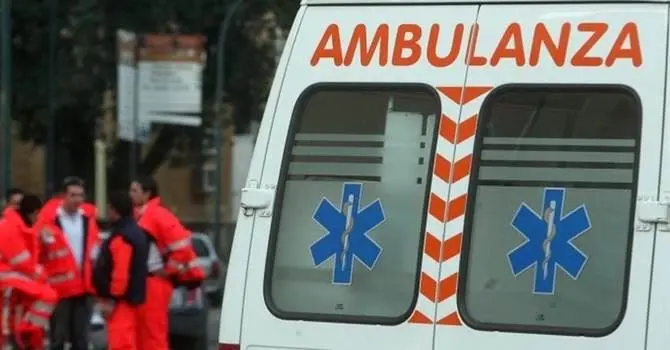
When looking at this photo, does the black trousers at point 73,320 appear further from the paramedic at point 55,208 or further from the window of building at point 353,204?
the window of building at point 353,204

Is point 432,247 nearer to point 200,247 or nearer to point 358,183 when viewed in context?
point 358,183

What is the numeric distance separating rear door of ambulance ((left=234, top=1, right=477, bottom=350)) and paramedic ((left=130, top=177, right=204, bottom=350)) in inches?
224

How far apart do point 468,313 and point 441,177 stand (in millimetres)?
419

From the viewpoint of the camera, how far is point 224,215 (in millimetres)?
56344

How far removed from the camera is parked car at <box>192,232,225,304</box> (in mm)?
23273

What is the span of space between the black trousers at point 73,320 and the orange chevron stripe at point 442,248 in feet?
27.4

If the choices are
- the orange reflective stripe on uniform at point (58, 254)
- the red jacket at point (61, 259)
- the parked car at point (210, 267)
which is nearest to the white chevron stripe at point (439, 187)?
the red jacket at point (61, 259)

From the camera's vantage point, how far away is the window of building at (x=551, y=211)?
434 cm

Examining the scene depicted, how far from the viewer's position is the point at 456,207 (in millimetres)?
4496

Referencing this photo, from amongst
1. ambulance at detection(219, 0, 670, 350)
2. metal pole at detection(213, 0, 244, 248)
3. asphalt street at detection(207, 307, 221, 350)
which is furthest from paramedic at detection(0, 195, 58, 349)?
metal pole at detection(213, 0, 244, 248)

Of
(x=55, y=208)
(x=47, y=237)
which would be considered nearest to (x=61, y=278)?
(x=47, y=237)

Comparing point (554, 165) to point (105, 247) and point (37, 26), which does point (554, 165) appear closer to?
point (105, 247)

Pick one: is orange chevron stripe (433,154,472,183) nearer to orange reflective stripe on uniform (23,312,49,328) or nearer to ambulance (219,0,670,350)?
ambulance (219,0,670,350)

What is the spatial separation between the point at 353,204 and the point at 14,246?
7.23m
